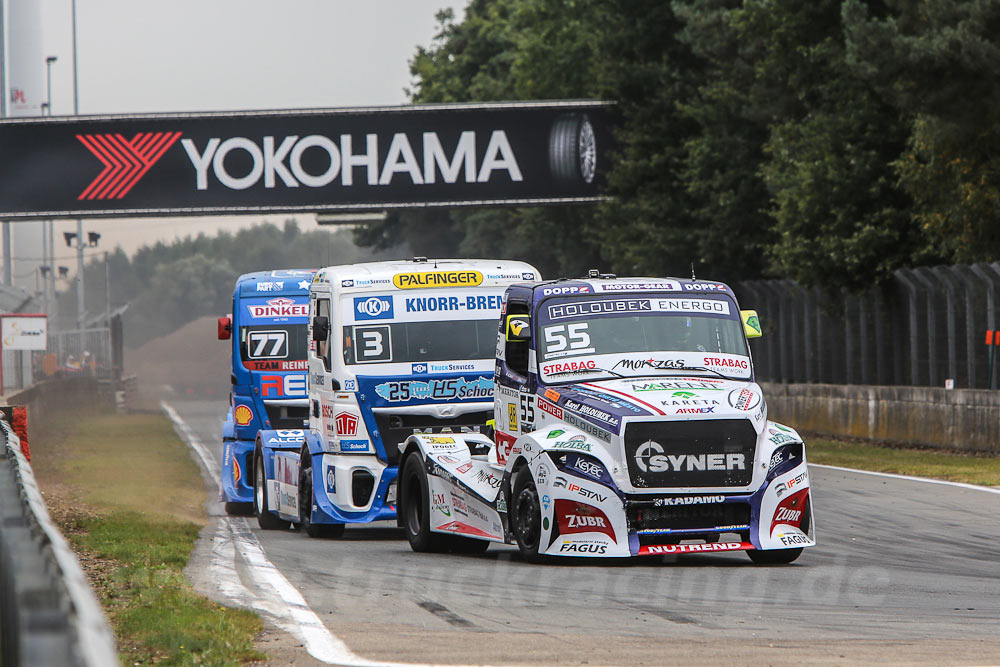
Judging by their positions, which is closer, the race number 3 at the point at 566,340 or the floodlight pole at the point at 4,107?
the race number 3 at the point at 566,340

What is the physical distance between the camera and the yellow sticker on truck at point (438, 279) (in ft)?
52.5

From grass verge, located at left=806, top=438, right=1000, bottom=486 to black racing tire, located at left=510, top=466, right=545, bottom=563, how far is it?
8930mm

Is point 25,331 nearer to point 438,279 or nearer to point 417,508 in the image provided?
point 438,279

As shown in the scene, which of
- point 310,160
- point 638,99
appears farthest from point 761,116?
point 310,160

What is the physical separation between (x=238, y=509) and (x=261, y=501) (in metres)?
2.55

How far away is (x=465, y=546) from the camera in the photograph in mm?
13484

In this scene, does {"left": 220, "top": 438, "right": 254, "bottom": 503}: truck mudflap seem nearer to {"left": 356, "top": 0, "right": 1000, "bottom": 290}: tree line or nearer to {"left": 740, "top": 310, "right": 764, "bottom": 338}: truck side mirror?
{"left": 740, "top": 310, "right": 764, "bottom": 338}: truck side mirror

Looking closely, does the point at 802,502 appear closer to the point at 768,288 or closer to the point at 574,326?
the point at 574,326

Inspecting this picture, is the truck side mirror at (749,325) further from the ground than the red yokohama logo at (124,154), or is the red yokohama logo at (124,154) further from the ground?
the red yokohama logo at (124,154)

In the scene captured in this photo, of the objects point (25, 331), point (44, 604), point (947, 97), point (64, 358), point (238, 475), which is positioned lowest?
point (238, 475)

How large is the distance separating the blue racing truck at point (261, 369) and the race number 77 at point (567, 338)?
902 centimetres

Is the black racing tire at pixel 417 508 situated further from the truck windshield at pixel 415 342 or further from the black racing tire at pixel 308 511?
the black racing tire at pixel 308 511

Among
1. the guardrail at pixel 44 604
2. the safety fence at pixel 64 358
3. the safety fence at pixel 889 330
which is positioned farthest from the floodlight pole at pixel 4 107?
the guardrail at pixel 44 604

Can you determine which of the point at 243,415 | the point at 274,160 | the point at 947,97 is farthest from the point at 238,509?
the point at 274,160
